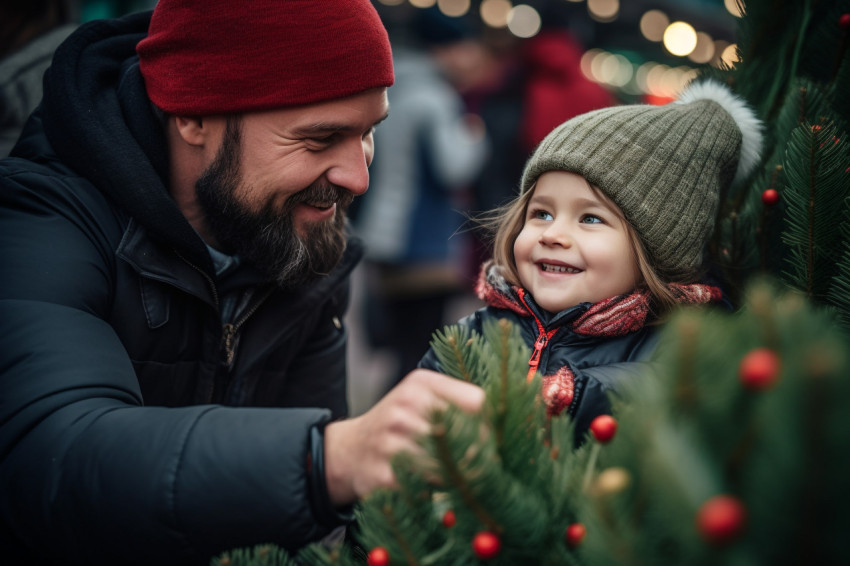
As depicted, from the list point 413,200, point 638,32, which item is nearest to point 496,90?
point 413,200

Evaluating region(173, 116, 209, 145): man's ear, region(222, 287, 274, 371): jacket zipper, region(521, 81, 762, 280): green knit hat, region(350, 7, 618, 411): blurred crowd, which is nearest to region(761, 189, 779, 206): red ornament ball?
region(521, 81, 762, 280): green knit hat

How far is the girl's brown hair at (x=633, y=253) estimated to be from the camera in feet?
5.56

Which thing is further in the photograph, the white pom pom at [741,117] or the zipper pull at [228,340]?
the zipper pull at [228,340]

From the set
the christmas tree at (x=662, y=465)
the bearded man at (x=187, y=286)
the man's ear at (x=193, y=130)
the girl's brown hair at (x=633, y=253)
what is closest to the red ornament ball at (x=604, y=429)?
the christmas tree at (x=662, y=465)

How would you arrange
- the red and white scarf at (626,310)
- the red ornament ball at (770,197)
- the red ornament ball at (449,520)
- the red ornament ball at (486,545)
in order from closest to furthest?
the red ornament ball at (486,545) < the red ornament ball at (449,520) < the red ornament ball at (770,197) < the red and white scarf at (626,310)

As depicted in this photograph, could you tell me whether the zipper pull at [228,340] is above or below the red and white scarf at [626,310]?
below

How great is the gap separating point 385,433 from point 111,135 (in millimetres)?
1323

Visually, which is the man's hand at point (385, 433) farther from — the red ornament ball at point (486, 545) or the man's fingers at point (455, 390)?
the red ornament ball at point (486, 545)

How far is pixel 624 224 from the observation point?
5.73ft

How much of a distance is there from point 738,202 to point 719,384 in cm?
146

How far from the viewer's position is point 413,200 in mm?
4492

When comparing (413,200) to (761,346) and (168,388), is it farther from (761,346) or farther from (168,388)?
(761,346)

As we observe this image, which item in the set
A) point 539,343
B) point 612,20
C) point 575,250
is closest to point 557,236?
point 575,250

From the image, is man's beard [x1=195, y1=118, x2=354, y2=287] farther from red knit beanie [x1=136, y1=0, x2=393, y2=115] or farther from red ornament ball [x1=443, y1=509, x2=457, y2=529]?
red ornament ball [x1=443, y1=509, x2=457, y2=529]
